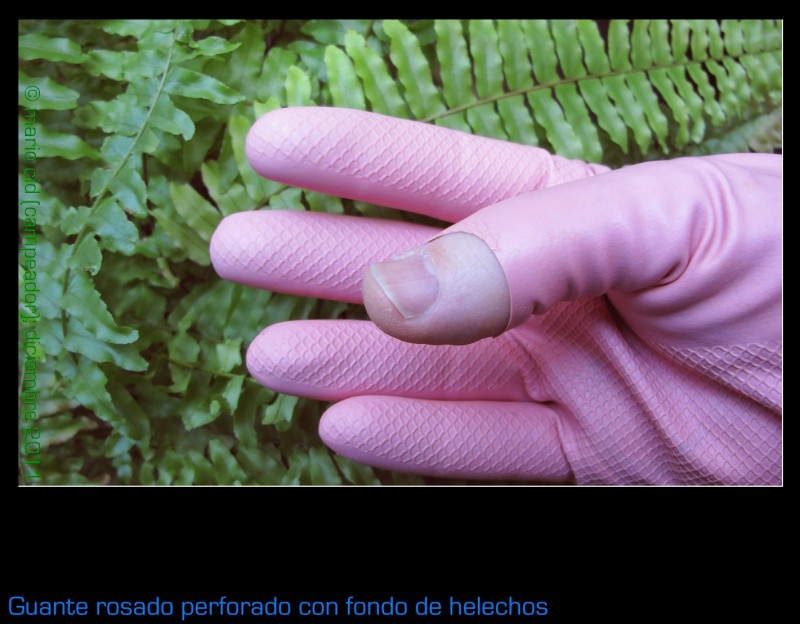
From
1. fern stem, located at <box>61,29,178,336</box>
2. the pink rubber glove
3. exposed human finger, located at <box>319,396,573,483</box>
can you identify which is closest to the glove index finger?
the pink rubber glove

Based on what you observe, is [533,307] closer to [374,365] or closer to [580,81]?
[374,365]

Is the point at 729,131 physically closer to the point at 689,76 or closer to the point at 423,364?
the point at 689,76

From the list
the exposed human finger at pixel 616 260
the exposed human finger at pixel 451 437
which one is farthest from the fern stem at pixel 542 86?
the exposed human finger at pixel 451 437

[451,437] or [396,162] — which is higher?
[396,162]

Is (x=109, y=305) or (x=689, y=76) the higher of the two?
(x=689, y=76)

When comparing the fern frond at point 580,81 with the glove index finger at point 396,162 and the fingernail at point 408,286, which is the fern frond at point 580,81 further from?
the fingernail at point 408,286

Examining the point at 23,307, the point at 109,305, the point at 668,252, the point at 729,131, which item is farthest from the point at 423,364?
the point at 729,131

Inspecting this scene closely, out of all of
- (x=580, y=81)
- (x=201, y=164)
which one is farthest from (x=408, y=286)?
(x=580, y=81)
